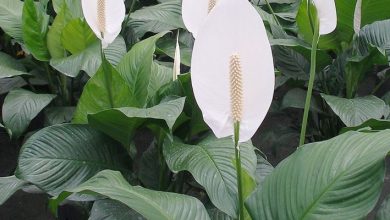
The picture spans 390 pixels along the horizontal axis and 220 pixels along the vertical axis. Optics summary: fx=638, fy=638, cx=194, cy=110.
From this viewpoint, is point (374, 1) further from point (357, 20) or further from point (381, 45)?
point (357, 20)

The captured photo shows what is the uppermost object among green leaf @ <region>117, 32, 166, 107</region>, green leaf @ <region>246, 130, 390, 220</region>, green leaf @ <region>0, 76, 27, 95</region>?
green leaf @ <region>246, 130, 390, 220</region>

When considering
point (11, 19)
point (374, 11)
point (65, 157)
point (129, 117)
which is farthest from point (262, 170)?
point (11, 19)

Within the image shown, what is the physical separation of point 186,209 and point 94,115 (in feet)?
1.07

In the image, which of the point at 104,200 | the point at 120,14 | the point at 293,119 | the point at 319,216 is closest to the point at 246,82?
the point at 319,216

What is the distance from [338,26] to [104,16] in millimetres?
843

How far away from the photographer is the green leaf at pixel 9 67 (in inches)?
67.7

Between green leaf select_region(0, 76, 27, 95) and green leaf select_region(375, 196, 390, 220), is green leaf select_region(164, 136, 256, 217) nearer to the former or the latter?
green leaf select_region(375, 196, 390, 220)

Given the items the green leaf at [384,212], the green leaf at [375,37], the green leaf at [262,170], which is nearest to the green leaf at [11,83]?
the green leaf at [262,170]

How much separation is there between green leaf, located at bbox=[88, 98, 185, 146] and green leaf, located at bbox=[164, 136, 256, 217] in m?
0.08

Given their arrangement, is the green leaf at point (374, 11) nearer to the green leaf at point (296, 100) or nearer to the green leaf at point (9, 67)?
the green leaf at point (296, 100)

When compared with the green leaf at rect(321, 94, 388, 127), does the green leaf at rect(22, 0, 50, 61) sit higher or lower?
higher

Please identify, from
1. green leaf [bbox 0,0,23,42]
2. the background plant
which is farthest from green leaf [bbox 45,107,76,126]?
green leaf [bbox 0,0,23,42]

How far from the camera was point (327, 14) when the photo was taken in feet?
3.57

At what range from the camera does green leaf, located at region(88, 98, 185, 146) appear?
121 centimetres
